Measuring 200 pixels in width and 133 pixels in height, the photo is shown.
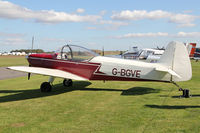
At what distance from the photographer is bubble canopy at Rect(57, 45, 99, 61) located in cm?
917

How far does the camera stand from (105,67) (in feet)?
28.2

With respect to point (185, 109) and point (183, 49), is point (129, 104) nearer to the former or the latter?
point (185, 109)

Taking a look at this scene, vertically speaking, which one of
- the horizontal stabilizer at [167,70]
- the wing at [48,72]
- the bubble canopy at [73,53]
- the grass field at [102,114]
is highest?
the bubble canopy at [73,53]

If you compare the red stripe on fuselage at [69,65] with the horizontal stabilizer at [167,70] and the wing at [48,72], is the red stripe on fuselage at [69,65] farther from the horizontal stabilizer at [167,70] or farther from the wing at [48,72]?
the horizontal stabilizer at [167,70]

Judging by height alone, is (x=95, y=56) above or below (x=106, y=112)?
above

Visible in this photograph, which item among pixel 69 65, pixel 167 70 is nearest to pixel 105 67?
pixel 69 65

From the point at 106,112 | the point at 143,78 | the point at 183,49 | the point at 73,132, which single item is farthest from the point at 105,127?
the point at 183,49

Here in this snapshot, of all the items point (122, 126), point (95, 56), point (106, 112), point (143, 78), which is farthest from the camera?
point (95, 56)

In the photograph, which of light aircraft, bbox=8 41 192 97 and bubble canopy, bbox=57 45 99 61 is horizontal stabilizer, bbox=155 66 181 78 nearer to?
light aircraft, bbox=8 41 192 97

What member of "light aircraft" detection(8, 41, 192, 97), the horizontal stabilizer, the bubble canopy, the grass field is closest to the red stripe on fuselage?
"light aircraft" detection(8, 41, 192, 97)

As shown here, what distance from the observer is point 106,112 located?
552 centimetres

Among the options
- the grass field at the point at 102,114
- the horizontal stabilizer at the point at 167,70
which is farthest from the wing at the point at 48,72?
the horizontal stabilizer at the point at 167,70

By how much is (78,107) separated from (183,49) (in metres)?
4.42

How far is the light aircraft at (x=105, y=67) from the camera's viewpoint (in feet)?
24.3
